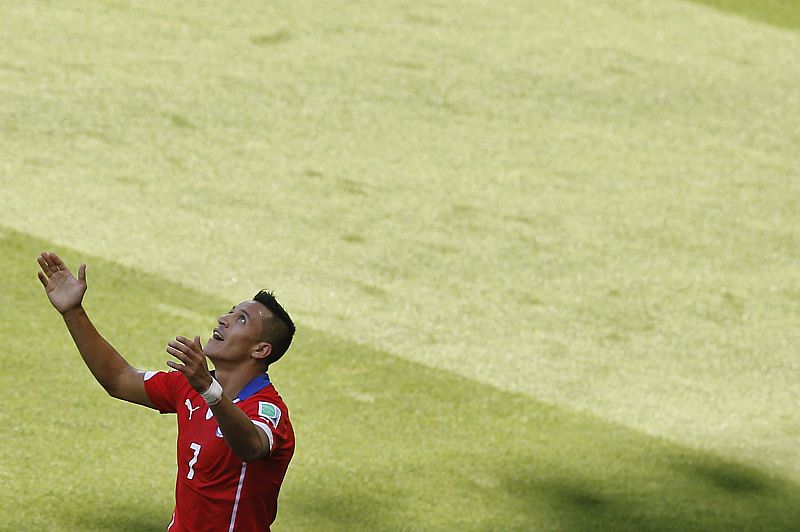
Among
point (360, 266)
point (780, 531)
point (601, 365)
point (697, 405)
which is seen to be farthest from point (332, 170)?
point (780, 531)

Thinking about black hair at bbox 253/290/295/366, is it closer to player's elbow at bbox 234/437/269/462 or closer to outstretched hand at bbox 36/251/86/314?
player's elbow at bbox 234/437/269/462

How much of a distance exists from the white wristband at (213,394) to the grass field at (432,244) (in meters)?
2.23

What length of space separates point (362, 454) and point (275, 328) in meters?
2.40

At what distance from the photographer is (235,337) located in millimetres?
4156

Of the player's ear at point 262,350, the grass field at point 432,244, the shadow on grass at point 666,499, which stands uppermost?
the player's ear at point 262,350

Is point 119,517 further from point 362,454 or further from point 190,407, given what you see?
point 190,407

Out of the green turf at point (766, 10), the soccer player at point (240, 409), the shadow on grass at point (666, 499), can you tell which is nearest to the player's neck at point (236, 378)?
the soccer player at point (240, 409)

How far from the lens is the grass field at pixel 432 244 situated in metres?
6.43

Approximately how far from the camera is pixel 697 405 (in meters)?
7.47

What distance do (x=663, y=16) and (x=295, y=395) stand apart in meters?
7.02

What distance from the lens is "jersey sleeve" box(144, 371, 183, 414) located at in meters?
4.36

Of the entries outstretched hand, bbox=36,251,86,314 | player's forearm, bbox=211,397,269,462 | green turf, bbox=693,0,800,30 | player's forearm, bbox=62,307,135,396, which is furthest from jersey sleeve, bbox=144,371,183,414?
green turf, bbox=693,0,800,30

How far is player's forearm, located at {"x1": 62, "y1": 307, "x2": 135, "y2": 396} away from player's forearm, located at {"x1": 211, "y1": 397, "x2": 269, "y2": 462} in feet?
2.38

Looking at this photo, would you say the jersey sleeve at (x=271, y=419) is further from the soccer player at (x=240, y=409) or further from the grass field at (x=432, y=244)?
the grass field at (x=432, y=244)
